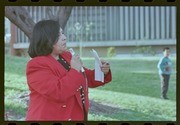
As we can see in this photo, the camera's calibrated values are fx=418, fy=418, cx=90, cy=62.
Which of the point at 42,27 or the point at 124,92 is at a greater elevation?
the point at 42,27

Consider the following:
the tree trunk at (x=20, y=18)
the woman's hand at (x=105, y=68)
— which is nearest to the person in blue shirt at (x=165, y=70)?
the tree trunk at (x=20, y=18)

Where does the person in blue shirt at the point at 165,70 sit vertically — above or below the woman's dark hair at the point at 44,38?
below

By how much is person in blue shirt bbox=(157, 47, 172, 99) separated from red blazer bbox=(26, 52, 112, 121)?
3304 millimetres

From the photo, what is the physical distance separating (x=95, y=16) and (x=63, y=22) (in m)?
2.44

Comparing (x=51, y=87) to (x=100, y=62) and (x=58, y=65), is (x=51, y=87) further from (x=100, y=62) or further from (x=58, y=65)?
(x=100, y=62)

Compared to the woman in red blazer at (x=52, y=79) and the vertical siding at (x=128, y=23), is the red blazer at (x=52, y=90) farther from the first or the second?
the vertical siding at (x=128, y=23)

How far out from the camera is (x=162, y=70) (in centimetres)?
483

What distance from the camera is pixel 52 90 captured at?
143 cm

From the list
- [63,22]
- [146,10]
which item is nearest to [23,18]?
[63,22]

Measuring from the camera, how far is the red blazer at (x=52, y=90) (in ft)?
4.71

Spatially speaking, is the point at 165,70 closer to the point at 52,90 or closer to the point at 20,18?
the point at 20,18

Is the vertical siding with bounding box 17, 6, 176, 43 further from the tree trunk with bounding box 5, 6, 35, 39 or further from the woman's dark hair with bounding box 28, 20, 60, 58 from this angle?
the woman's dark hair with bounding box 28, 20, 60, 58

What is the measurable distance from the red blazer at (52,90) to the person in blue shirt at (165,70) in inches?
130

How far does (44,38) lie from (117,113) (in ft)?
8.59
